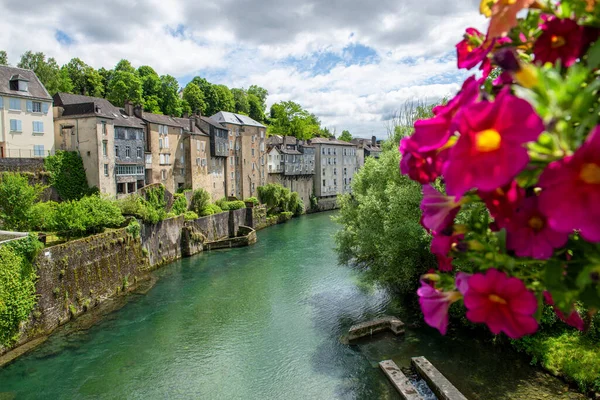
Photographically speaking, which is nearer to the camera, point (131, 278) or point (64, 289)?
point (64, 289)

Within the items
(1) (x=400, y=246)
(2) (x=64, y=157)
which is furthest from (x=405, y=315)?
(2) (x=64, y=157)

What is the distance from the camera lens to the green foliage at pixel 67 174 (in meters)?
→ 43.1

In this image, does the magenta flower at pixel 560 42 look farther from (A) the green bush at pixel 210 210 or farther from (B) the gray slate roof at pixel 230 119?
(B) the gray slate roof at pixel 230 119

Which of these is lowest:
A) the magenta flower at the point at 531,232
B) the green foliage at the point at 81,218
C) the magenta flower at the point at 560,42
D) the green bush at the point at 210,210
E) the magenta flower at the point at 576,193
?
the green bush at the point at 210,210

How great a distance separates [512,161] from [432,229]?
0.61 metres

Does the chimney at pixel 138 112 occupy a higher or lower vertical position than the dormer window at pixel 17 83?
lower

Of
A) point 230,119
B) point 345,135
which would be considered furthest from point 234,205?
point 345,135

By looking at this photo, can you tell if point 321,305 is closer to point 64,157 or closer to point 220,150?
point 64,157

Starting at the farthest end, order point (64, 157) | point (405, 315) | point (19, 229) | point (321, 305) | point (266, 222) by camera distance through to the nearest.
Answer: point (266, 222), point (64, 157), point (19, 229), point (321, 305), point (405, 315)

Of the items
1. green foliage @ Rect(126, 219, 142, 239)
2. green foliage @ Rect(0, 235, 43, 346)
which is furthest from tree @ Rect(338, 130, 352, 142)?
green foliage @ Rect(0, 235, 43, 346)

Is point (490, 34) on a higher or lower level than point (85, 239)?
higher

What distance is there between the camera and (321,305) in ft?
91.8

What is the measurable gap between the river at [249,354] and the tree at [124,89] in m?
56.4

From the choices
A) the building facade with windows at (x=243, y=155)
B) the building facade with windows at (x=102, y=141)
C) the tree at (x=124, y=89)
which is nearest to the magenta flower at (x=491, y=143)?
the building facade with windows at (x=102, y=141)
